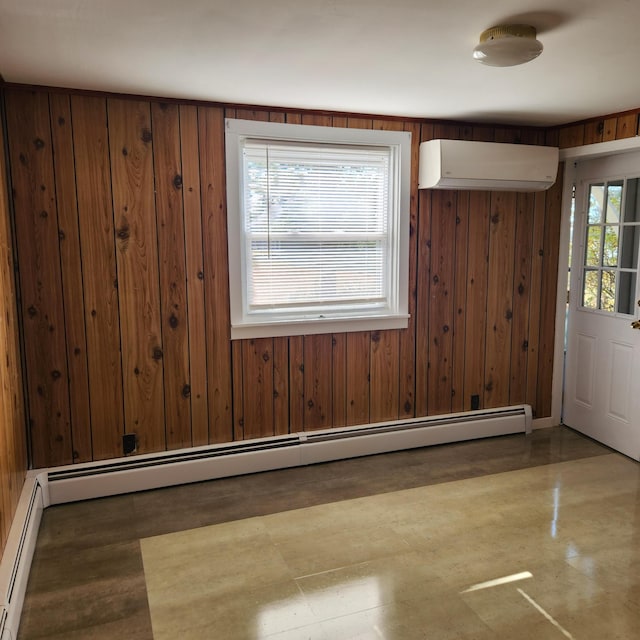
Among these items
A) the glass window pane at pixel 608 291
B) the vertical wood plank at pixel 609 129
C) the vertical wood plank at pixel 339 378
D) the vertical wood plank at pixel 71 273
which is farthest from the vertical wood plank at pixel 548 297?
the vertical wood plank at pixel 71 273

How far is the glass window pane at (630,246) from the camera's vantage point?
381 cm

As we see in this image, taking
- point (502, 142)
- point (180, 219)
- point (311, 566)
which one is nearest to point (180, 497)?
point (311, 566)

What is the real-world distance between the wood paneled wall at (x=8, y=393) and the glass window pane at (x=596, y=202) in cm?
382

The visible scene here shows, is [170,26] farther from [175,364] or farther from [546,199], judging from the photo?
[546,199]

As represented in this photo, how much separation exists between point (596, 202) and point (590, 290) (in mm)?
644

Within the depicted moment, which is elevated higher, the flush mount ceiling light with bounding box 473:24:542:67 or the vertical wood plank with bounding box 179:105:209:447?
the flush mount ceiling light with bounding box 473:24:542:67

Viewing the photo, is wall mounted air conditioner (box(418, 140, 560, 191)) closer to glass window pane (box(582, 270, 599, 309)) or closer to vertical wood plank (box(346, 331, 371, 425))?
glass window pane (box(582, 270, 599, 309))

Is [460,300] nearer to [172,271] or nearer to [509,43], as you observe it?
[172,271]

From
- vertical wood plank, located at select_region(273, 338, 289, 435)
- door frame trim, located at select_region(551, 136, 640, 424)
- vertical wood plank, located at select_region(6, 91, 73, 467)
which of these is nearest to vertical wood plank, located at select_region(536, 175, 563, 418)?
door frame trim, located at select_region(551, 136, 640, 424)

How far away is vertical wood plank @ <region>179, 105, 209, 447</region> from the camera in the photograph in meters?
3.31

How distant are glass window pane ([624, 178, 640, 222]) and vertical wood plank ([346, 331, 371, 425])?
1.94 metres

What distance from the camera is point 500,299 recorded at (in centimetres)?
424

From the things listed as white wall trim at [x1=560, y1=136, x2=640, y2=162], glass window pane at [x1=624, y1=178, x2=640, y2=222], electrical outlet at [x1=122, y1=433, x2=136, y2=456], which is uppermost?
white wall trim at [x1=560, y1=136, x2=640, y2=162]

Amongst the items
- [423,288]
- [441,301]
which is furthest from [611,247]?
[423,288]
